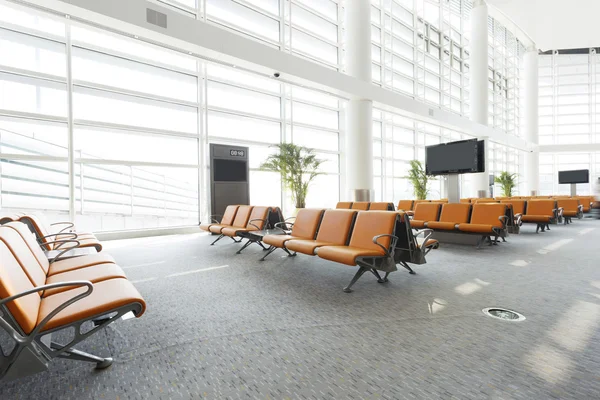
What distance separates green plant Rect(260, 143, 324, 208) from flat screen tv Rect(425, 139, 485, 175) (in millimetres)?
3249

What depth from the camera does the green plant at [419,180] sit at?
12516 millimetres

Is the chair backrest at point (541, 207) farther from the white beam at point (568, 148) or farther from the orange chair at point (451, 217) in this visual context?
the white beam at point (568, 148)

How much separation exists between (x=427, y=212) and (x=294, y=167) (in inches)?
159

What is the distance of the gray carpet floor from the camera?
1.72 meters

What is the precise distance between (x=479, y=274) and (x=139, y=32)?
23.5 feet

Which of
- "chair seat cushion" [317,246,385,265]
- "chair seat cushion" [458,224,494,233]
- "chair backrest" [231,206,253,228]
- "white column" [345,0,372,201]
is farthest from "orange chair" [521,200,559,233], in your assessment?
"chair backrest" [231,206,253,228]

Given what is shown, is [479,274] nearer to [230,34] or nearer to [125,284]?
[125,284]

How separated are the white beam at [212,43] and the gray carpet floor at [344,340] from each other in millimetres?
4670

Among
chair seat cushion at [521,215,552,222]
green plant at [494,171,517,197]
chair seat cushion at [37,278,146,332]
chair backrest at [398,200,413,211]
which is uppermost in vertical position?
green plant at [494,171,517,197]

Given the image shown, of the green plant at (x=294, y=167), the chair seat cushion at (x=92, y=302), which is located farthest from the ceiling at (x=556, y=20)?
the chair seat cushion at (x=92, y=302)

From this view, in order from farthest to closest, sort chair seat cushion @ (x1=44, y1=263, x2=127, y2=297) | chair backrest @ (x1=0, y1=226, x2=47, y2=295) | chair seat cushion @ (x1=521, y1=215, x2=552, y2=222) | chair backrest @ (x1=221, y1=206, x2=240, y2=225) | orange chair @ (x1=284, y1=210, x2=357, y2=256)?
chair seat cushion @ (x1=521, y1=215, x2=552, y2=222) → chair backrest @ (x1=221, y1=206, x2=240, y2=225) → orange chair @ (x1=284, y1=210, x2=357, y2=256) → chair seat cushion @ (x1=44, y1=263, x2=127, y2=297) → chair backrest @ (x1=0, y1=226, x2=47, y2=295)

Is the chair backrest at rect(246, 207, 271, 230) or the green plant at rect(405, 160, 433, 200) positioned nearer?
the chair backrest at rect(246, 207, 271, 230)

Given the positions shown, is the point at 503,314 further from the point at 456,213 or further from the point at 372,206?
the point at 372,206

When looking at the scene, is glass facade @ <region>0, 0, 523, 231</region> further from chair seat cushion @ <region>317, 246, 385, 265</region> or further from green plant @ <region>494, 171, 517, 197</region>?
chair seat cushion @ <region>317, 246, 385, 265</region>
